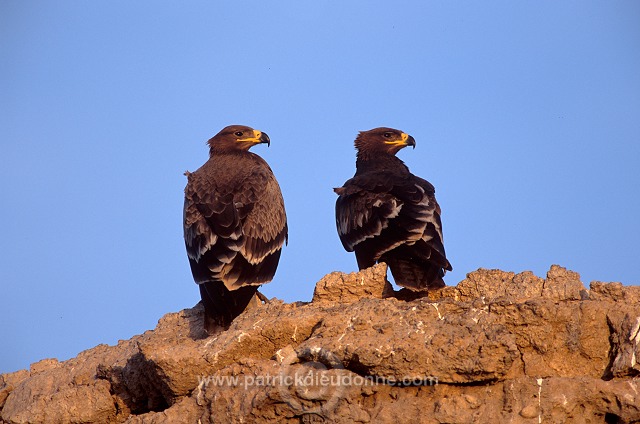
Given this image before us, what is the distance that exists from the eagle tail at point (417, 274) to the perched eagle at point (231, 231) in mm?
1566

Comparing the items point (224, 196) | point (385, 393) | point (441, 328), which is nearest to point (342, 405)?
point (385, 393)

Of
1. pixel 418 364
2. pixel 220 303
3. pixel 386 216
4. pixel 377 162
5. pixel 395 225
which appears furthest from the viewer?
pixel 377 162

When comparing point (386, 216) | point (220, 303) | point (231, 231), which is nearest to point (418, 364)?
point (220, 303)

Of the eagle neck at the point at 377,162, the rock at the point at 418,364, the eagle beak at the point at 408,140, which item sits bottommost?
the rock at the point at 418,364

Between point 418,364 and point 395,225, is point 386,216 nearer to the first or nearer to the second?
point 395,225

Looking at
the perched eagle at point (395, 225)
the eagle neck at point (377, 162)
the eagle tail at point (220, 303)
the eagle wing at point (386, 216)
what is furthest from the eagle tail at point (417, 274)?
the eagle neck at point (377, 162)

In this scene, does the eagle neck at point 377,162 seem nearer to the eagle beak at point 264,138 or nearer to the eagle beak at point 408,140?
the eagle beak at point 408,140

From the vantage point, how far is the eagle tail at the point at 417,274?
10727 mm

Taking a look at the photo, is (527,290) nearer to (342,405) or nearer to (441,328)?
(441,328)

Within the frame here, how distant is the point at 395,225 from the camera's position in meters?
11.5

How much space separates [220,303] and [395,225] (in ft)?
8.32

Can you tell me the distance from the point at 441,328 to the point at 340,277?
85.6 inches

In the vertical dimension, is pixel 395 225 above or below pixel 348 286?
above

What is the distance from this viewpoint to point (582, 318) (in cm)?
751
